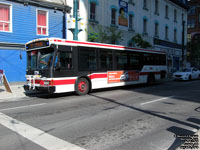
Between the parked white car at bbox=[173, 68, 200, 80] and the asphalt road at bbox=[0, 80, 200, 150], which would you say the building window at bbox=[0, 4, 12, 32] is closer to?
the asphalt road at bbox=[0, 80, 200, 150]

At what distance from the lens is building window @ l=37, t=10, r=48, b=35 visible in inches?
700

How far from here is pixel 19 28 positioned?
16.6 metres

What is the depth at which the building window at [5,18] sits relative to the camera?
51.3 ft

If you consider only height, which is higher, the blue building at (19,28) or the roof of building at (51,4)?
the roof of building at (51,4)

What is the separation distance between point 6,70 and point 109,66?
8.67 metres

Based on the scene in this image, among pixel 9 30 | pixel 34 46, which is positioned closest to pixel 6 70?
pixel 9 30

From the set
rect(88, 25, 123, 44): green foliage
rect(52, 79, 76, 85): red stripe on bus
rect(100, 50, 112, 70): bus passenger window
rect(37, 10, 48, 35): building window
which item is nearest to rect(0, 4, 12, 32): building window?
rect(37, 10, 48, 35): building window

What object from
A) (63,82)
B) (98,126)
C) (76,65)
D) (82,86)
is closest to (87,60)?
(76,65)

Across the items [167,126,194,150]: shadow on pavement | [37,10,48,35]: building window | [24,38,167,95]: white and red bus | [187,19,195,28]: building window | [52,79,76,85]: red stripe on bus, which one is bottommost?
[167,126,194,150]: shadow on pavement

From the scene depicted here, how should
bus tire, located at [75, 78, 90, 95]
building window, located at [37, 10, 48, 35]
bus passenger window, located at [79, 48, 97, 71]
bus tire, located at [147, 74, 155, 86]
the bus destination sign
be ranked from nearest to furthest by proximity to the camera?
1. the bus destination sign
2. bus tire, located at [75, 78, 90, 95]
3. bus passenger window, located at [79, 48, 97, 71]
4. bus tire, located at [147, 74, 155, 86]
5. building window, located at [37, 10, 48, 35]

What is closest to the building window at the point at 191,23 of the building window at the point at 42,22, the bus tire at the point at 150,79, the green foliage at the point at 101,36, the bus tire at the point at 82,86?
the green foliage at the point at 101,36

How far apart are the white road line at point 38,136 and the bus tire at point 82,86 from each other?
496cm

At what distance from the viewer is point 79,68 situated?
35.4 feet

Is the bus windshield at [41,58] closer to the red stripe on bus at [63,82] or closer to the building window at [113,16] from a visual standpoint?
the red stripe on bus at [63,82]
